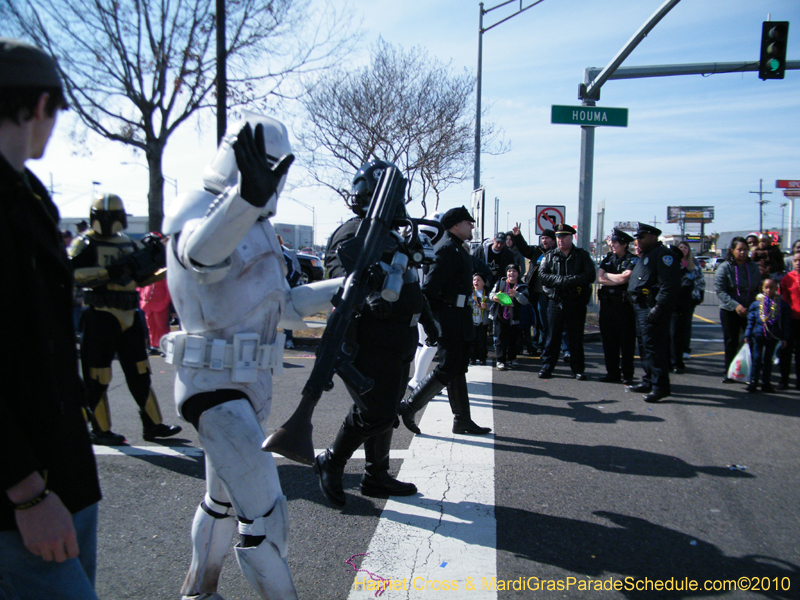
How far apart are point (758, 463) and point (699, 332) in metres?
8.60

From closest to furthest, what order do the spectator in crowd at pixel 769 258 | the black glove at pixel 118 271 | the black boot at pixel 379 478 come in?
the black boot at pixel 379 478
the black glove at pixel 118 271
the spectator in crowd at pixel 769 258

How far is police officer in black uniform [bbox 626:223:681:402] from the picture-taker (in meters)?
6.05

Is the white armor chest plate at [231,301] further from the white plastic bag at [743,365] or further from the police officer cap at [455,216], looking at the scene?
the white plastic bag at [743,365]

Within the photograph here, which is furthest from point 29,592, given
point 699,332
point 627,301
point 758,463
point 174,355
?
point 699,332

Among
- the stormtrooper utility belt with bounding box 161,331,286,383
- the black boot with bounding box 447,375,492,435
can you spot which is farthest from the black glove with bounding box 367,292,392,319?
the black boot with bounding box 447,375,492,435

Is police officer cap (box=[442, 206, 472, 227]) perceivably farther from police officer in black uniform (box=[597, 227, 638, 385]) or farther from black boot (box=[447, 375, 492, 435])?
police officer in black uniform (box=[597, 227, 638, 385])

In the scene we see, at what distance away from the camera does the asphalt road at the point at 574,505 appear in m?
2.67

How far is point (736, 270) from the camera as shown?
23.3 feet

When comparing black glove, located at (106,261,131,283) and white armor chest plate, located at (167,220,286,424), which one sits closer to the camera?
white armor chest plate, located at (167,220,286,424)

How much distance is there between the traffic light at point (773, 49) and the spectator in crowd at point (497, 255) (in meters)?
4.82

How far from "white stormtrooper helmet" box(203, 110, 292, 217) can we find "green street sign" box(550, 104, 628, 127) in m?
8.20

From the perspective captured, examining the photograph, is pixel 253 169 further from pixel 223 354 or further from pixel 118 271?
pixel 118 271

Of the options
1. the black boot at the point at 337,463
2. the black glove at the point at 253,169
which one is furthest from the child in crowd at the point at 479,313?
the black glove at the point at 253,169

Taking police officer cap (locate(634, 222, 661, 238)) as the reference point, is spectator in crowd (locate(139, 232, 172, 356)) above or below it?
below
